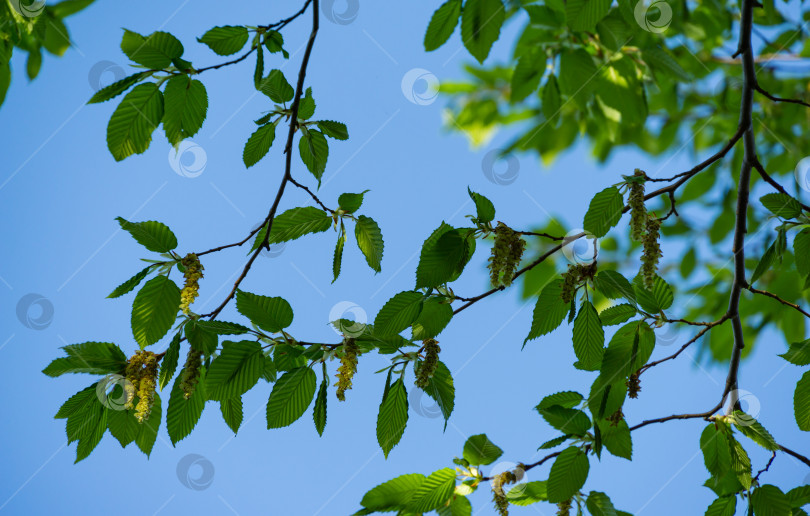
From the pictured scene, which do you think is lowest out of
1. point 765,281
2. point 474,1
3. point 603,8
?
point 474,1

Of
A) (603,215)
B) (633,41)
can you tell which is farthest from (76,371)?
(633,41)

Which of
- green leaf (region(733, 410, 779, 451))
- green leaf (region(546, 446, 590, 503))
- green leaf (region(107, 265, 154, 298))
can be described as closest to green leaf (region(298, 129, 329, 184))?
green leaf (region(107, 265, 154, 298))

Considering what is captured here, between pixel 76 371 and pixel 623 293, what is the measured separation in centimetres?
91

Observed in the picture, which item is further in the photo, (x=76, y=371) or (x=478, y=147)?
(x=478, y=147)

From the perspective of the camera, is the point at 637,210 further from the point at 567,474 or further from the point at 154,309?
the point at 154,309

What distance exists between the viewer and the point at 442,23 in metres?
1.26

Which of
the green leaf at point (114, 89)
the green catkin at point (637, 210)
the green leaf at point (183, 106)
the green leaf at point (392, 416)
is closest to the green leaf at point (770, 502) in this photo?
the green catkin at point (637, 210)

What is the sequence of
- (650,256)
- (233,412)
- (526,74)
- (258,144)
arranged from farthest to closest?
1. (526,74)
2. (258,144)
3. (233,412)
4. (650,256)

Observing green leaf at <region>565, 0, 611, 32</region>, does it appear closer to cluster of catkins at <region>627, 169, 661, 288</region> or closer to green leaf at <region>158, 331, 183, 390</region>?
cluster of catkins at <region>627, 169, 661, 288</region>

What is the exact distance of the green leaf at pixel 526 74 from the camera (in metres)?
1.77

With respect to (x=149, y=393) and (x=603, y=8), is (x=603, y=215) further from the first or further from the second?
(x=149, y=393)

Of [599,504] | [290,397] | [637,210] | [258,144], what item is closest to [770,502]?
[599,504]

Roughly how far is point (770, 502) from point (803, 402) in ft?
0.66

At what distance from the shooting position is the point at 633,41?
1790 mm
